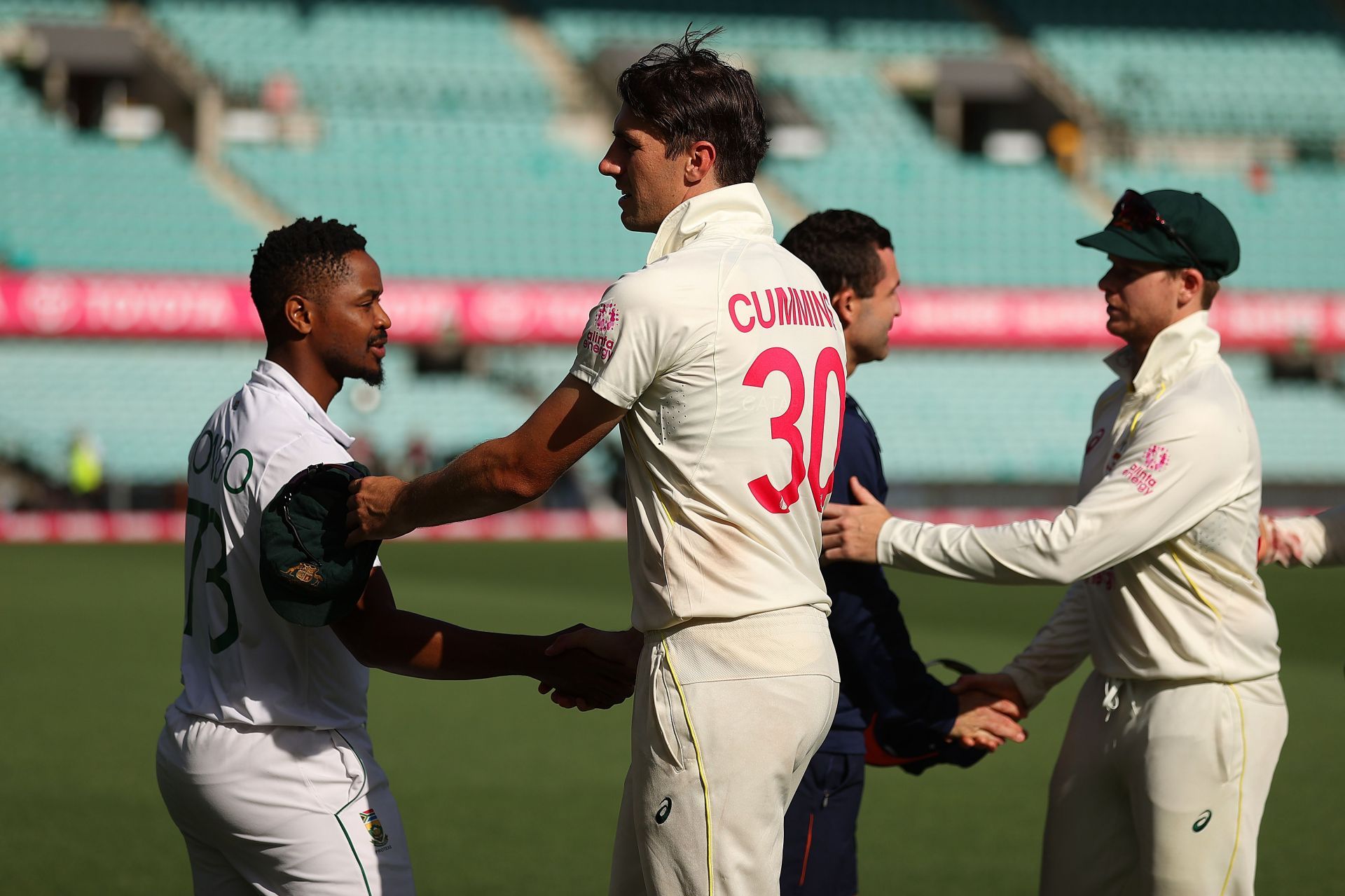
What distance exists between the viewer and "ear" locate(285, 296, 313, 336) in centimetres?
348

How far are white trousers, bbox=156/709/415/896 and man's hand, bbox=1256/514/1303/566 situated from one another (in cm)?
260

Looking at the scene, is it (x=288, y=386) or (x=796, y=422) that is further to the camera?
(x=288, y=386)

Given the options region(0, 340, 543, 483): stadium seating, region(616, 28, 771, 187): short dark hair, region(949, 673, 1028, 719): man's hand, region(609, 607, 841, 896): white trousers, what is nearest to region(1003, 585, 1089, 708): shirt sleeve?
region(949, 673, 1028, 719): man's hand

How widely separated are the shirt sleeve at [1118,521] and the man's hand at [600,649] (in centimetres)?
78

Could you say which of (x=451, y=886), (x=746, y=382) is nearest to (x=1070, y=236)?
(x=451, y=886)

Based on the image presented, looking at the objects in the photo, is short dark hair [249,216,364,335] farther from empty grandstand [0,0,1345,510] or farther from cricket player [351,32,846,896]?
empty grandstand [0,0,1345,510]

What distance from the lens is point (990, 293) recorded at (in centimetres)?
2784

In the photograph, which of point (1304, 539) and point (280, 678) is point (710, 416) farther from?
point (1304, 539)

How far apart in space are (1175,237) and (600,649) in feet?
6.30

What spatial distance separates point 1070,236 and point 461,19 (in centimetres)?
1381

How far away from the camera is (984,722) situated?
4.03 metres

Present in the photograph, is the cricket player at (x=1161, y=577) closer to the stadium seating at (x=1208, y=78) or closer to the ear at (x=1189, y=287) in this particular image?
the ear at (x=1189, y=287)

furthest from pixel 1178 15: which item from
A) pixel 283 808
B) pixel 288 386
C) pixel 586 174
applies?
pixel 283 808

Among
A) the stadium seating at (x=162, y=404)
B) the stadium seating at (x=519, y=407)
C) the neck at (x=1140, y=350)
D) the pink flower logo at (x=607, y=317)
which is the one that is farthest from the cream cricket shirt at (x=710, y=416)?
the stadium seating at (x=519, y=407)
